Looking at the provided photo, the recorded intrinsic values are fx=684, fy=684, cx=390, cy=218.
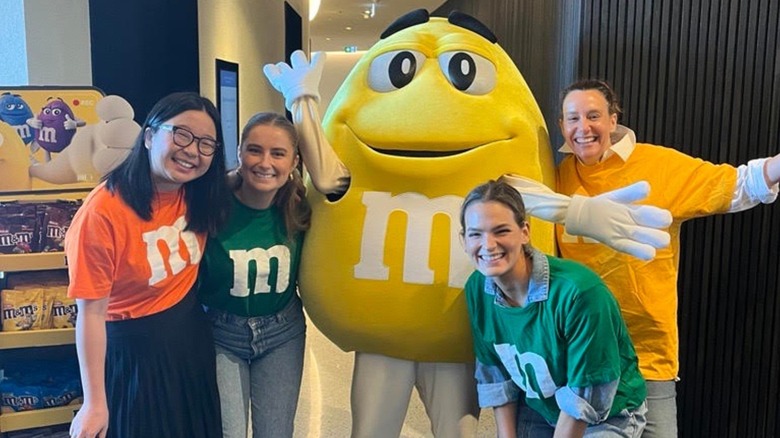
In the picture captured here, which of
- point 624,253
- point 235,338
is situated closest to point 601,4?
point 624,253

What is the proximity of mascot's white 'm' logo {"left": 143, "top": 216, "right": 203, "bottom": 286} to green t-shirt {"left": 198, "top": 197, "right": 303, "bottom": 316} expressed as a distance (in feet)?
0.20

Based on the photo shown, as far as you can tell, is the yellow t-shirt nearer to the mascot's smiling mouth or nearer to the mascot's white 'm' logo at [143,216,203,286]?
the mascot's smiling mouth

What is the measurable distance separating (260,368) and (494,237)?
73cm

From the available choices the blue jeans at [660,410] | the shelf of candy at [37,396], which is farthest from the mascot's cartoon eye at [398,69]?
the shelf of candy at [37,396]

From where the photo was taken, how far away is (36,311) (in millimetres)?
1850

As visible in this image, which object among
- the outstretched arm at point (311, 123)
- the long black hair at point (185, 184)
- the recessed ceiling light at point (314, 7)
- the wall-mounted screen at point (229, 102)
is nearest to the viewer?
the long black hair at point (185, 184)

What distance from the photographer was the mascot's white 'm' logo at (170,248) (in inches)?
60.4

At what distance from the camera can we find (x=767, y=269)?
2.11 m

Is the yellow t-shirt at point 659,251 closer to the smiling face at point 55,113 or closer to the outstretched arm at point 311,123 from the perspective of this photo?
the outstretched arm at point 311,123

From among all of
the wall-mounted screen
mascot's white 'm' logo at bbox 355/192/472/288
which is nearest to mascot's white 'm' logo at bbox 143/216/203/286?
mascot's white 'm' logo at bbox 355/192/472/288

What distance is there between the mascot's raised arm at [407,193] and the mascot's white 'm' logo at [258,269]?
0.09 metres

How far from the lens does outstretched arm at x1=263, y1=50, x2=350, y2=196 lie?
1.74m

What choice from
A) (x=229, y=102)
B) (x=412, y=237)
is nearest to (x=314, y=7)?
(x=229, y=102)

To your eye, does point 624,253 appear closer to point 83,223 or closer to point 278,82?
point 278,82
